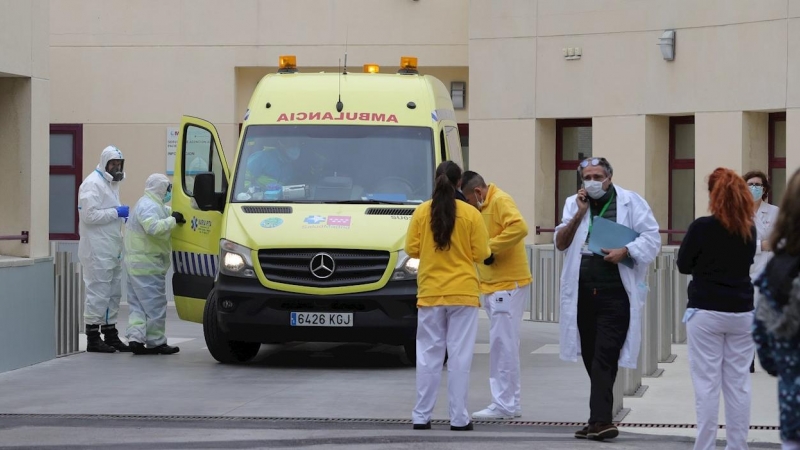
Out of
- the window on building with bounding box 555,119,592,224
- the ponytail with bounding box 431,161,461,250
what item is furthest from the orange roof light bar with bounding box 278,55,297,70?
the window on building with bounding box 555,119,592,224

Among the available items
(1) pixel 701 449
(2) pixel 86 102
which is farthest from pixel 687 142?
(1) pixel 701 449

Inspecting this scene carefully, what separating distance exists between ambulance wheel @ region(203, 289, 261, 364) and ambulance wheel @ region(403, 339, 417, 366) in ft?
5.18

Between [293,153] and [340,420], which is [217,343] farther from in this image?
[340,420]

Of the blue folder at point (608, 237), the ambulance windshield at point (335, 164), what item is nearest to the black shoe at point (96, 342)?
the ambulance windshield at point (335, 164)

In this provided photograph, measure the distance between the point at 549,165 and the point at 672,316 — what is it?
20.7 ft

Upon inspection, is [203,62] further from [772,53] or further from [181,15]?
[772,53]

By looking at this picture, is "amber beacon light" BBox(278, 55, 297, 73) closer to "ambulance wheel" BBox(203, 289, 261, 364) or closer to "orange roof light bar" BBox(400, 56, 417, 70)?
"orange roof light bar" BBox(400, 56, 417, 70)

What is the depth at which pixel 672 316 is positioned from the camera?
1630cm

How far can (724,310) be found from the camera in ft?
27.6

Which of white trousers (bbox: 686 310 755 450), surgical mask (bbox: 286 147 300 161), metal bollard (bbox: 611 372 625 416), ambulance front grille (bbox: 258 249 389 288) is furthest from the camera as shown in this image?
surgical mask (bbox: 286 147 300 161)

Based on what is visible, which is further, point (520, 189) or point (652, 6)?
point (520, 189)

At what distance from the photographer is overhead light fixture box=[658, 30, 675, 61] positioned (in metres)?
20.2

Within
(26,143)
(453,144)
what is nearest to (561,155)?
(453,144)

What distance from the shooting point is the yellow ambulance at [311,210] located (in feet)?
43.3
